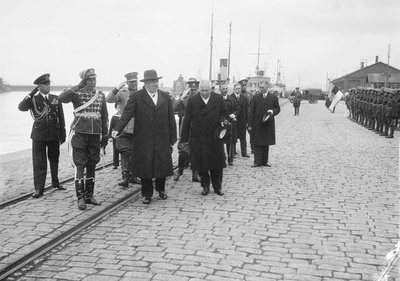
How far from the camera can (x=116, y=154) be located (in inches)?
360

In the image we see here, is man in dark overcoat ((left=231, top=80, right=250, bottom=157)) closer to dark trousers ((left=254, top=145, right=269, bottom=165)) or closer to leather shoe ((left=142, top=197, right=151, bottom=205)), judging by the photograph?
dark trousers ((left=254, top=145, right=269, bottom=165))

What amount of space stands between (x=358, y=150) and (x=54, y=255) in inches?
392

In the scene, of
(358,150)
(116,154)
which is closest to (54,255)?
(116,154)

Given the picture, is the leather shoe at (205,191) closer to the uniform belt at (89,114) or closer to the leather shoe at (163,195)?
the leather shoe at (163,195)

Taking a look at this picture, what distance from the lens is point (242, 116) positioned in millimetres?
11438

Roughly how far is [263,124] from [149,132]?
3.97 m

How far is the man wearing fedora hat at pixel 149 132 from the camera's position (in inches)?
256

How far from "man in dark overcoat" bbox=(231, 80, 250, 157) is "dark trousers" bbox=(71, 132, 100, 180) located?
538 centimetres

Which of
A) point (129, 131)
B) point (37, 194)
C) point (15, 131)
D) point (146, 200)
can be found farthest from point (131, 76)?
point (15, 131)

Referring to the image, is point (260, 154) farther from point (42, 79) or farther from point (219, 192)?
point (42, 79)

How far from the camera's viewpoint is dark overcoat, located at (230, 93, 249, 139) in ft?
36.9

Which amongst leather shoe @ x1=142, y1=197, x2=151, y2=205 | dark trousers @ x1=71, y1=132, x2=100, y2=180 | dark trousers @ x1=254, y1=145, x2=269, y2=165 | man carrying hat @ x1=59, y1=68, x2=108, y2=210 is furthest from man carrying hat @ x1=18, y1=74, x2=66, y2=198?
dark trousers @ x1=254, y1=145, x2=269, y2=165

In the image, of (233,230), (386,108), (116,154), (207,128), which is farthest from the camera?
(386,108)

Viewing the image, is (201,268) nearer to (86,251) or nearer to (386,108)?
(86,251)
